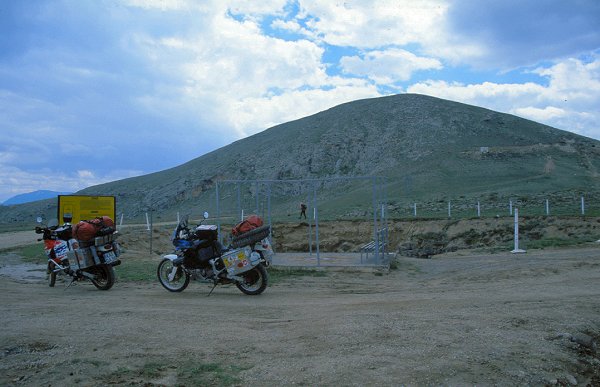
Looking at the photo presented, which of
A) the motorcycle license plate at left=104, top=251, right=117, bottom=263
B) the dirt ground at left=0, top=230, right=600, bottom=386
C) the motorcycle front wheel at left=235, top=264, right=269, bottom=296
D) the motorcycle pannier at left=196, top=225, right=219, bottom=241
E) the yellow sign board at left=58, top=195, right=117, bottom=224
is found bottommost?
the dirt ground at left=0, top=230, right=600, bottom=386

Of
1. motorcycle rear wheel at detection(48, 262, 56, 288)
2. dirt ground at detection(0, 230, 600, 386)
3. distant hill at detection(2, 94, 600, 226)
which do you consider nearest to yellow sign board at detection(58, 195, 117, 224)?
motorcycle rear wheel at detection(48, 262, 56, 288)

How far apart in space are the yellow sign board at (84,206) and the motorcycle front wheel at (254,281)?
8.55 meters

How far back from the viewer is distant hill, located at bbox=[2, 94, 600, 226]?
53531mm

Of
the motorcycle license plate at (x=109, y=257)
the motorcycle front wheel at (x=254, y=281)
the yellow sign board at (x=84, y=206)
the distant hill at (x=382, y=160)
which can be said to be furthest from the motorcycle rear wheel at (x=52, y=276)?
the distant hill at (x=382, y=160)

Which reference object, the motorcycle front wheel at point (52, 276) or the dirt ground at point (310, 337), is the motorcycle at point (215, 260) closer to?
the dirt ground at point (310, 337)

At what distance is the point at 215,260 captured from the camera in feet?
34.2

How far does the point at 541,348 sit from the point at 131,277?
10.3 metres

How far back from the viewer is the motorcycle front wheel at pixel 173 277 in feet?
35.6

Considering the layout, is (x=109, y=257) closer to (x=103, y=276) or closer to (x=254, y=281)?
(x=103, y=276)

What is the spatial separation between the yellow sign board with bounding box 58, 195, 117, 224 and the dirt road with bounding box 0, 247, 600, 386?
7.29 metres

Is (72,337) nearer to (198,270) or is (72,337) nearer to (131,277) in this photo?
(198,270)

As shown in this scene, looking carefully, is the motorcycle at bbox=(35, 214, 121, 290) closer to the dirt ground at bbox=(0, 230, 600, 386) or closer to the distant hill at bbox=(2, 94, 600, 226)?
the dirt ground at bbox=(0, 230, 600, 386)

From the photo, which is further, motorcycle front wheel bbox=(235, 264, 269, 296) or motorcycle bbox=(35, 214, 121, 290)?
motorcycle bbox=(35, 214, 121, 290)

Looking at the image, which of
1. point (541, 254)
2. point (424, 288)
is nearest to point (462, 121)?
point (541, 254)
